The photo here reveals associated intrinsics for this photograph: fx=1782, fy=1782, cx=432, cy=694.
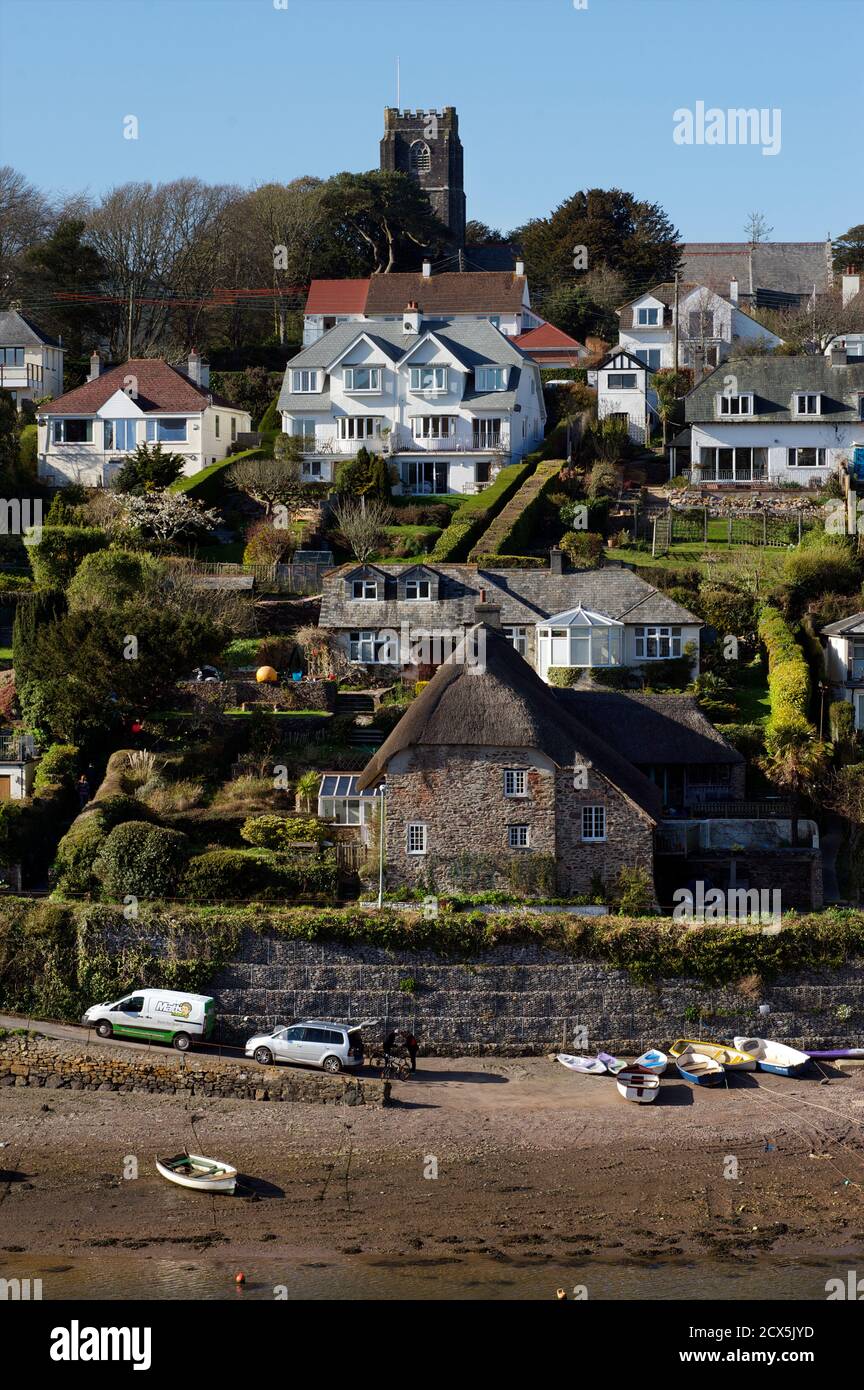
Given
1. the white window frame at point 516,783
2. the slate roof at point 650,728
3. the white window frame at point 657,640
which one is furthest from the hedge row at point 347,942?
the white window frame at point 657,640

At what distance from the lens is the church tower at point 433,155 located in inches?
3748

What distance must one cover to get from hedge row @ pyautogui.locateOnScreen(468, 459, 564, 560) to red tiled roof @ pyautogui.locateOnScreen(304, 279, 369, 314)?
15.9 m

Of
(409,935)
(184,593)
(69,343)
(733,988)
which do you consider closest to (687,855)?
(733,988)

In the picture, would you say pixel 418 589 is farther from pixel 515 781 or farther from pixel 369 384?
pixel 369 384

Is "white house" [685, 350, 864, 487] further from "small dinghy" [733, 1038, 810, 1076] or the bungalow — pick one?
"small dinghy" [733, 1038, 810, 1076]

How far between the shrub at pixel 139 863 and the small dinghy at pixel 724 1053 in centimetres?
1068

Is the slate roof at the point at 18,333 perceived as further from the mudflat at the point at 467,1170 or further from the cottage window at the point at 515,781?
the mudflat at the point at 467,1170

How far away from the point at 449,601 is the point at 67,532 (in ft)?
43.8

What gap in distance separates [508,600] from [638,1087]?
768 inches

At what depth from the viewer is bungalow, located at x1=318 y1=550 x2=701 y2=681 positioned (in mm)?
47938

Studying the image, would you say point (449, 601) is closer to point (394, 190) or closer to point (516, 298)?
point (516, 298)

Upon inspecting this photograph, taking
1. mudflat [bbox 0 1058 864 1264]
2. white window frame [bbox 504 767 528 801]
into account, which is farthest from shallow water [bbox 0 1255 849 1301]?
white window frame [bbox 504 767 528 801]

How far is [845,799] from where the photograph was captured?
41031 mm

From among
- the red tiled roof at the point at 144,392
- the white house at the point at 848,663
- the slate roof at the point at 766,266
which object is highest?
the slate roof at the point at 766,266
